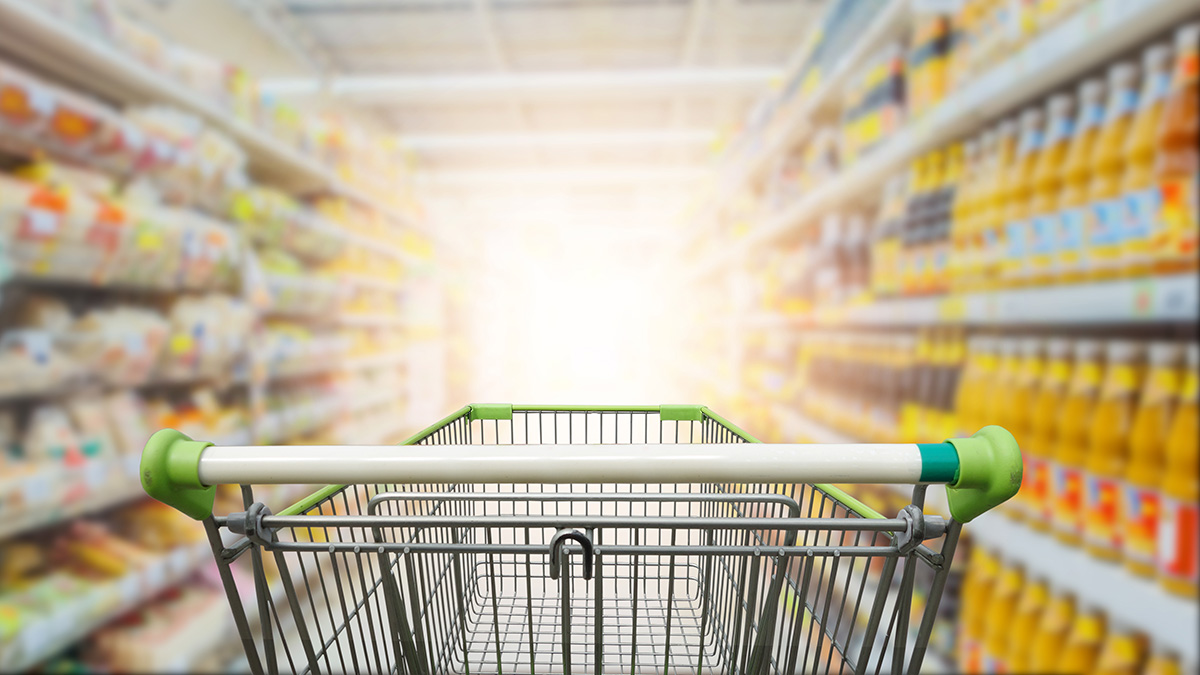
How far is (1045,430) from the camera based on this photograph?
4.33ft

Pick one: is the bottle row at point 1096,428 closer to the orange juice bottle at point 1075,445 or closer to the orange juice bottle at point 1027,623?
the orange juice bottle at point 1075,445

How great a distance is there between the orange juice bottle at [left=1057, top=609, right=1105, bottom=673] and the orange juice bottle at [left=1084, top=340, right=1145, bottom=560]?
14 centimetres

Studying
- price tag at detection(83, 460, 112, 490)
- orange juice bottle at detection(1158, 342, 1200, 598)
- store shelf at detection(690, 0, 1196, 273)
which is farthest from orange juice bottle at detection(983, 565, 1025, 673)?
price tag at detection(83, 460, 112, 490)

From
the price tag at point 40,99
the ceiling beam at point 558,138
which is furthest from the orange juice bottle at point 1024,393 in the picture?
the ceiling beam at point 558,138

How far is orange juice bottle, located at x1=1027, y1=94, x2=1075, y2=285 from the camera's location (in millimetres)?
1243

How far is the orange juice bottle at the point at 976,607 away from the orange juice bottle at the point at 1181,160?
2.66ft

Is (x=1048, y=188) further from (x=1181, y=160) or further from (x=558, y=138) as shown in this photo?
(x=558, y=138)

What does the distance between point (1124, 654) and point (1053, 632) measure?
0.16 meters

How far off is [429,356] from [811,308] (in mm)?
3784

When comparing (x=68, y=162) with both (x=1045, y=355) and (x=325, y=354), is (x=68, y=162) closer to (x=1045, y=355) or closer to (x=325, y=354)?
(x=325, y=354)

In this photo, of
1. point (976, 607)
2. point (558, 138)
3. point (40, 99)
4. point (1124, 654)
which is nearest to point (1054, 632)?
point (1124, 654)

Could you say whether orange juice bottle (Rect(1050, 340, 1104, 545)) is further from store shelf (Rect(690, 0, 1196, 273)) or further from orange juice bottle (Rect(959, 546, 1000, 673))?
store shelf (Rect(690, 0, 1196, 273))

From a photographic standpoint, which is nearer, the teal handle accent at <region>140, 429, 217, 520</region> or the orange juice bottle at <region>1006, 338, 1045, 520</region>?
the teal handle accent at <region>140, 429, 217, 520</region>

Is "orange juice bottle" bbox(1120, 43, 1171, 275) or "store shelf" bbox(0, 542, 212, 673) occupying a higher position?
"orange juice bottle" bbox(1120, 43, 1171, 275)
